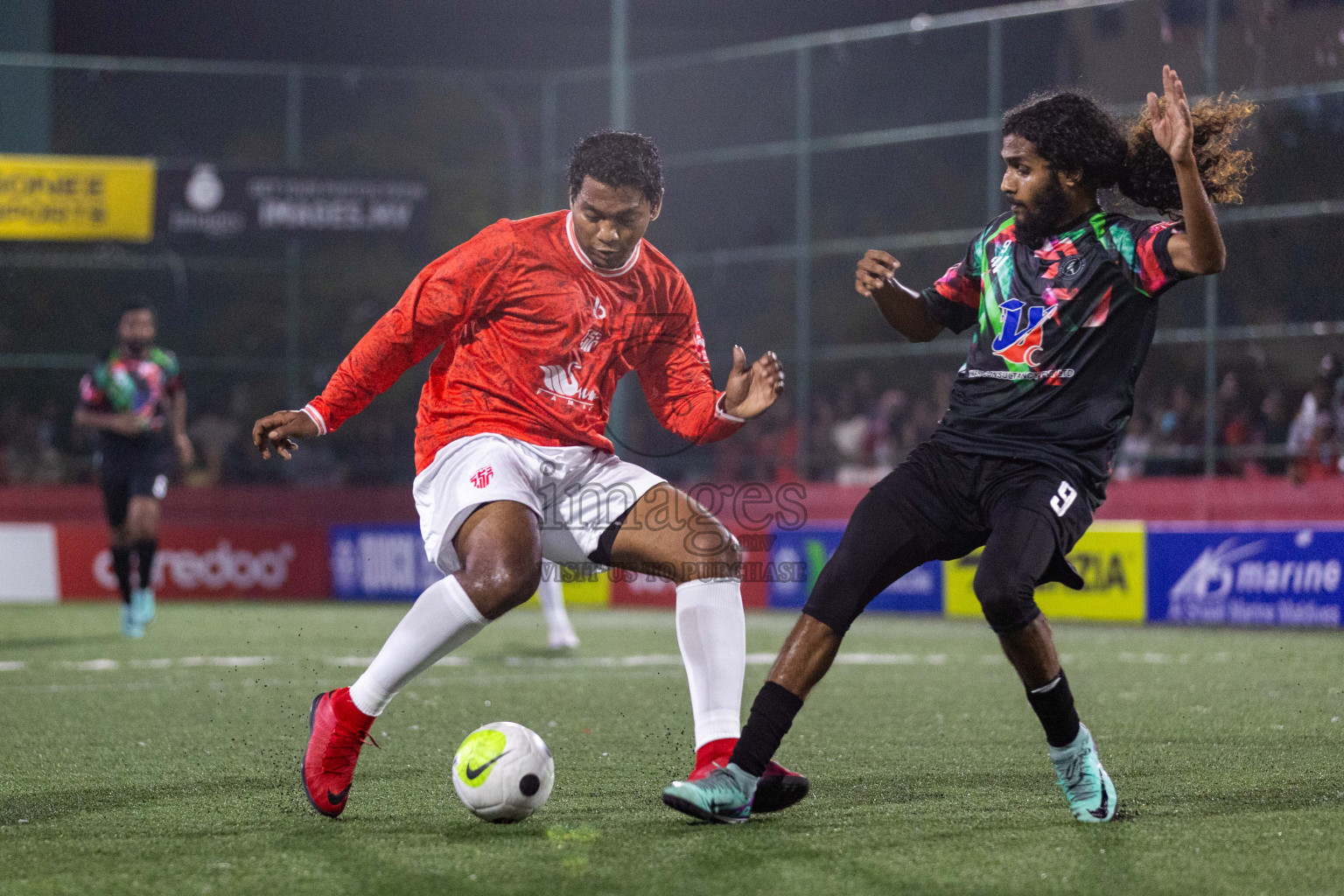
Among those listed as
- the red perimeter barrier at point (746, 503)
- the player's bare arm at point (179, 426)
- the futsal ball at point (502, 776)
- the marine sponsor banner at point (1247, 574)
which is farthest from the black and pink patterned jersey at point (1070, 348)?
the red perimeter barrier at point (746, 503)

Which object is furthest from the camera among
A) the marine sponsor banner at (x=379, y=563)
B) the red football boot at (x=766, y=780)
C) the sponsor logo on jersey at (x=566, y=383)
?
the marine sponsor banner at (x=379, y=563)

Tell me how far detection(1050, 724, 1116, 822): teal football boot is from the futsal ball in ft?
4.72

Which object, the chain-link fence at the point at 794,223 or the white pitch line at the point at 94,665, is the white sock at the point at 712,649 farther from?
the chain-link fence at the point at 794,223

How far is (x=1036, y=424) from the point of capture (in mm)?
4473

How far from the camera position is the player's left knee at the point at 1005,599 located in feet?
14.0

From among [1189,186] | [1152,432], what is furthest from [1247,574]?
[1189,186]

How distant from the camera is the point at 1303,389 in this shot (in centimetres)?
1378

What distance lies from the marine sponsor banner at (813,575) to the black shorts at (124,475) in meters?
5.67

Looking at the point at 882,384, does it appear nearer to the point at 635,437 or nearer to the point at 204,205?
the point at 635,437

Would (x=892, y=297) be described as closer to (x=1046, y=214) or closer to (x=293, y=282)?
(x=1046, y=214)

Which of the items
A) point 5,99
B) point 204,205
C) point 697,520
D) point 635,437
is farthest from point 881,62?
point 697,520

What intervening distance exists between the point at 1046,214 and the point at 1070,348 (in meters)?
0.39

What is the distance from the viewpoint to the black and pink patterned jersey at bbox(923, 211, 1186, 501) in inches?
174

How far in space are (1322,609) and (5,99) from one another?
1567 cm
